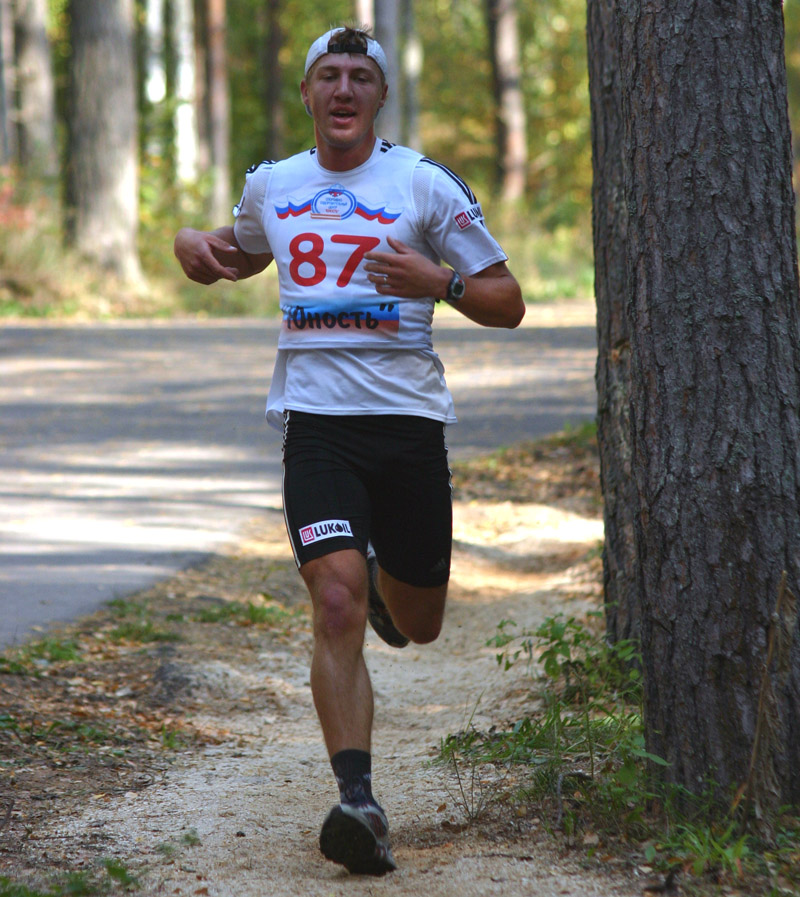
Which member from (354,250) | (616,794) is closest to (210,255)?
(354,250)

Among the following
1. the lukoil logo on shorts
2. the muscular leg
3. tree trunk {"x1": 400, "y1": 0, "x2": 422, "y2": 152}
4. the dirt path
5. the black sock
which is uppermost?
tree trunk {"x1": 400, "y1": 0, "x2": 422, "y2": 152}

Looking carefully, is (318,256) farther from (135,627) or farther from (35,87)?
(35,87)

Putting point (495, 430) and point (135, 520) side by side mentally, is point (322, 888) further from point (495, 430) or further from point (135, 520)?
point (495, 430)

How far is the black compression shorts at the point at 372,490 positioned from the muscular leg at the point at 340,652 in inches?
3.1

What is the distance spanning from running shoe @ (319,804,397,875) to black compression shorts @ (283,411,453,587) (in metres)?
0.76

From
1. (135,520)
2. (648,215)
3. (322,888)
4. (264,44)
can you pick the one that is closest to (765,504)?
(648,215)

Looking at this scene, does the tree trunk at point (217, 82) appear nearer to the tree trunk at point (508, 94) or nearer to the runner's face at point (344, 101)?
the tree trunk at point (508, 94)

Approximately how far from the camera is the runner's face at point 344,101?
392 cm

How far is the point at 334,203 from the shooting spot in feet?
12.8

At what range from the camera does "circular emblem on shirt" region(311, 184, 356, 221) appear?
3885 mm

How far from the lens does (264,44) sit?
48781 mm

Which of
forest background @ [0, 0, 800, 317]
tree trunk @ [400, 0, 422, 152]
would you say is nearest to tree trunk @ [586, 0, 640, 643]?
forest background @ [0, 0, 800, 317]

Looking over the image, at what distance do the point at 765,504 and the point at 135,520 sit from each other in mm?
5494

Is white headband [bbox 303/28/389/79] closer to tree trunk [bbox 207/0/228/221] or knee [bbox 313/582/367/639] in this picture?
knee [bbox 313/582/367/639]
